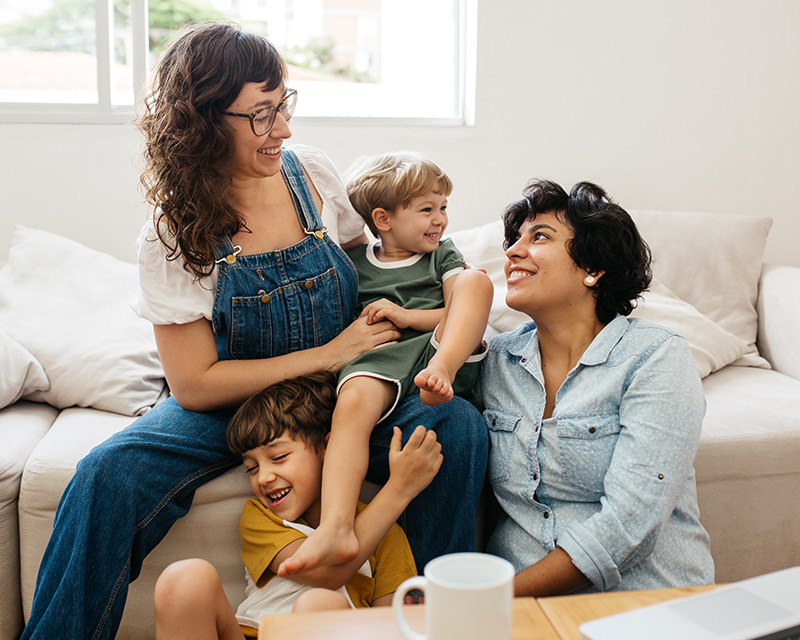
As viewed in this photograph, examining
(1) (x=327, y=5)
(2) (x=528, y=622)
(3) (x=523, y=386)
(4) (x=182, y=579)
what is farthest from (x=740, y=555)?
(1) (x=327, y=5)

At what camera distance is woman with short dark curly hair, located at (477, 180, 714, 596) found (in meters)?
1.24

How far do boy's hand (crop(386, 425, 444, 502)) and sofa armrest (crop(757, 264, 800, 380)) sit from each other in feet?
4.23

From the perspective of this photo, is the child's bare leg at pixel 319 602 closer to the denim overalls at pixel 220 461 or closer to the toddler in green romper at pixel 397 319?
the toddler in green romper at pixel 397 319

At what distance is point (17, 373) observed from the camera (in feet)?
5.95

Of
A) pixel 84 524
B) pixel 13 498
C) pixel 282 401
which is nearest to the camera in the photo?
pixel 84 524

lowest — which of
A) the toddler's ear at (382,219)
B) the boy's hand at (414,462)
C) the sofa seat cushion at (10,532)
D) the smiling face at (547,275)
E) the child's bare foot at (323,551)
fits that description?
the sofa seat cushion at (10,532)

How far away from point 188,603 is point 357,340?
2.05 ft

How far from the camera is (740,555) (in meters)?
1.75

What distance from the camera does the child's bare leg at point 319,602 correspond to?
111 centimetres

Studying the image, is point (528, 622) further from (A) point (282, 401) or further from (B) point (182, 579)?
(A) point (282, 401)

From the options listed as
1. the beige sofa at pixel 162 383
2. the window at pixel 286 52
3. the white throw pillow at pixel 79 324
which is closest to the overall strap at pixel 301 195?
the beige sofa at pixel 162 383

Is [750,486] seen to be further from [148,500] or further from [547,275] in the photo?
[148,500]

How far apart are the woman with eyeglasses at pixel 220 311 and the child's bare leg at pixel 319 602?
32 cm

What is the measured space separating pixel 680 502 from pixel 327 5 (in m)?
2.15
